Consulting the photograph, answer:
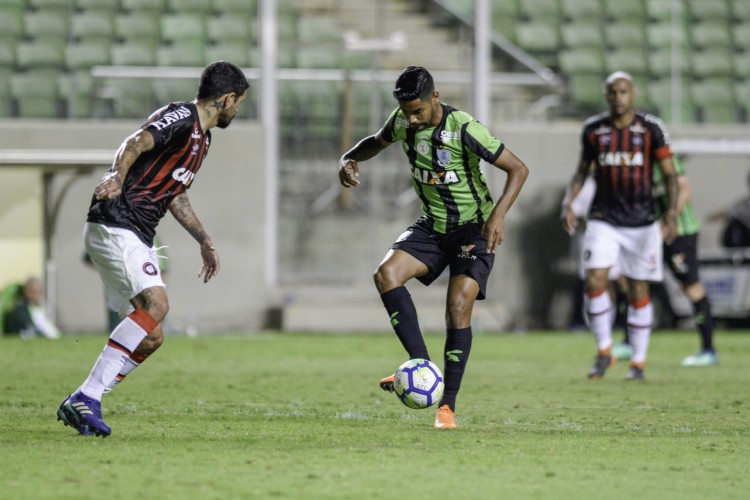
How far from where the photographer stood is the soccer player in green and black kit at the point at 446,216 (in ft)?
22.0

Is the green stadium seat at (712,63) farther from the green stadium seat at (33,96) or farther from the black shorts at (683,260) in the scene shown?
the green stadium seat at (33,96)

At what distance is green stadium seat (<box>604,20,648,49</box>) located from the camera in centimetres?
1902

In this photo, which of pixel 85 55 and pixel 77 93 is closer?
pixel 77 93

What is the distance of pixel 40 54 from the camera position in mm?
16922

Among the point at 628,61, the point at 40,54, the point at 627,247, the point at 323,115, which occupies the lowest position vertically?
the point at 627,247

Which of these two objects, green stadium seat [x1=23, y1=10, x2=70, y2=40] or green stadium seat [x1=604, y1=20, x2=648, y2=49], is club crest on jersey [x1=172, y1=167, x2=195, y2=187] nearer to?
green stadium seat [x1=23, y1=10, x2=70, y2=40]

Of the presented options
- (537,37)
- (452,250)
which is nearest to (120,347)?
(452,250)

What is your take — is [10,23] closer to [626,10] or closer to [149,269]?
[626,10]

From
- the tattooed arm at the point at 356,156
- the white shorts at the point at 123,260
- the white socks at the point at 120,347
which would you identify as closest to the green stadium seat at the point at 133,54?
the tattooed arm at the point at 356,156

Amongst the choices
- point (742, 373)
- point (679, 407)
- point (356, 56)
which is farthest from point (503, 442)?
point (356, 56)

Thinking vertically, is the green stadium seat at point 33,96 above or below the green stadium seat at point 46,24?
below

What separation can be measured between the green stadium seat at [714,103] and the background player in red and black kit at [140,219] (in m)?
13.2

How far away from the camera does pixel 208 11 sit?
17641 millimetres

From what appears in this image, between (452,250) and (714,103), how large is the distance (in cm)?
1261
